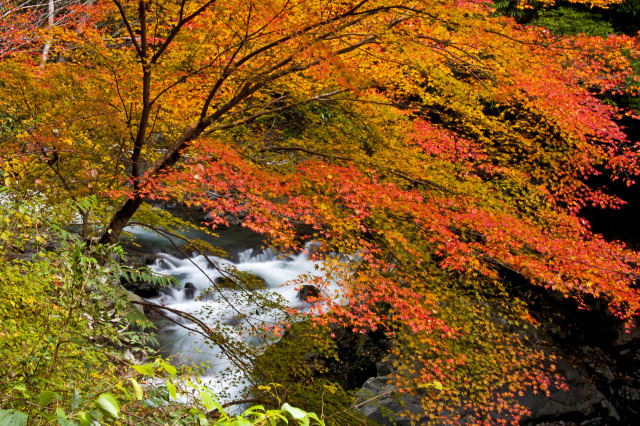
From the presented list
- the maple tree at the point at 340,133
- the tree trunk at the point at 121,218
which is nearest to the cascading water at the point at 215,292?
the maple tree at the point at 340,133

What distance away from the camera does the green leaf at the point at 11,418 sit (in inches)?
44.4

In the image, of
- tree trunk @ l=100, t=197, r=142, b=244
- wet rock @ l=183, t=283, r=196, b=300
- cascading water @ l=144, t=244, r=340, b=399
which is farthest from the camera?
wet rock @ l=183, t=283, r=196, b=300

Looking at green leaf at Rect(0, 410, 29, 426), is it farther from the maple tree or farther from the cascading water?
the cascading water

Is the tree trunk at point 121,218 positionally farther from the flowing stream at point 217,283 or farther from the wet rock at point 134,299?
the flowing stream at point 217,283

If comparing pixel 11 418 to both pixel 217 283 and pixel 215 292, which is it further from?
pixel 217 283

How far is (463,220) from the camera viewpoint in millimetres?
5355

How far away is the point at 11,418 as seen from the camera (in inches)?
45.7

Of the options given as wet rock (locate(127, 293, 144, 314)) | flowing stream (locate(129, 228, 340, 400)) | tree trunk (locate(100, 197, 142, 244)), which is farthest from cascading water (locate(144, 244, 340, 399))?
tree trunk (locate(100, 197, 142, 244))

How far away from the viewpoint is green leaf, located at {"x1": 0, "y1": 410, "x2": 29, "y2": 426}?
1.13 metres

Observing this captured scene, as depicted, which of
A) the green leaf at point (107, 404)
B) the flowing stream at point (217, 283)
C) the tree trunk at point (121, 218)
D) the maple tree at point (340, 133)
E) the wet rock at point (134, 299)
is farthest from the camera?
the flowing stream at point (217, 283)

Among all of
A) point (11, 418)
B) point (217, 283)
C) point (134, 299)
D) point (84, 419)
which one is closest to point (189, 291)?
point (217, 283)

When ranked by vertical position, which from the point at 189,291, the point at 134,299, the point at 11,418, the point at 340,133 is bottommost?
the point at 189,291

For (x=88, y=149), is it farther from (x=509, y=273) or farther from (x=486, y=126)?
(x=509, y=273)

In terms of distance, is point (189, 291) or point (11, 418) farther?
point (189, 291)
